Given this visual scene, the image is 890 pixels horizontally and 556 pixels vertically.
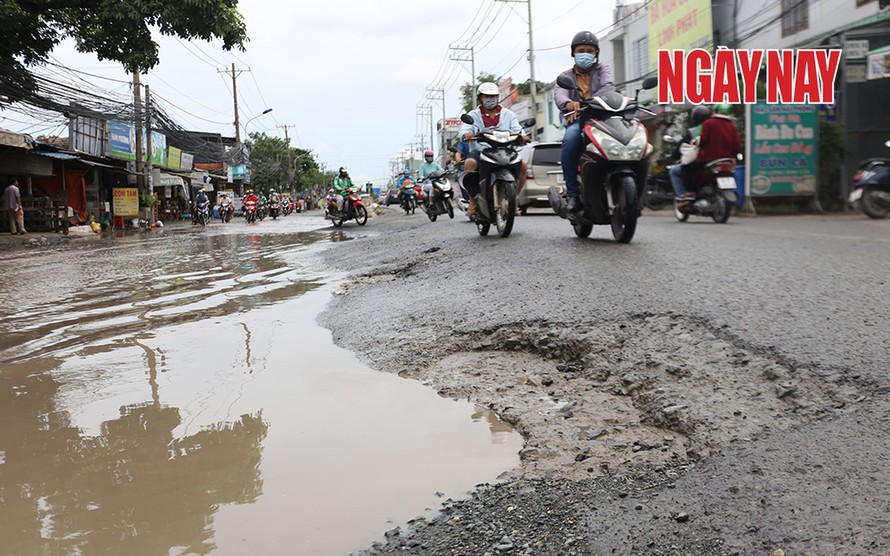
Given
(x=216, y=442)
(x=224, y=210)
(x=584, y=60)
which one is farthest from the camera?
(x=224, y=210)

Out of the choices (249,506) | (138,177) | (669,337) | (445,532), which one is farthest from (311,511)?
(138,177)

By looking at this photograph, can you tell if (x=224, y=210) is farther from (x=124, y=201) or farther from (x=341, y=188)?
(x=341, y=188)

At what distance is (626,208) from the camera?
5.50 m

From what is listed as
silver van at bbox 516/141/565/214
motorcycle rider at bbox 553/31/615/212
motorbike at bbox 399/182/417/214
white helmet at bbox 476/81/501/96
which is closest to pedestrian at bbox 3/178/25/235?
motorbike at bbox 399/182/417/214

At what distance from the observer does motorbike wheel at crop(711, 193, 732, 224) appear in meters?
10.4

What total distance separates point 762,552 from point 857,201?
1045 cm

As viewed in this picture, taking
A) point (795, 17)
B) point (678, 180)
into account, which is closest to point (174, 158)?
point (795, 17)

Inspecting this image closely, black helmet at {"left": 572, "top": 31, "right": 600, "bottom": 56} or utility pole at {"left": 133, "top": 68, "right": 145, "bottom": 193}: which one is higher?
utility pole at {"left": 133, "top": 68, "right": 145, "bottom": 193}

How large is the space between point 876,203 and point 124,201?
20.3 m

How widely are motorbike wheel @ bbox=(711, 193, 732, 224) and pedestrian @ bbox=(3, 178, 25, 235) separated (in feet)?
47.1

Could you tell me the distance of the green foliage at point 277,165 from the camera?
199 ft

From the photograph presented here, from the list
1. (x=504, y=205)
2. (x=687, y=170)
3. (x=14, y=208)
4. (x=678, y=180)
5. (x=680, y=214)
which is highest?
(x=14, y=208)

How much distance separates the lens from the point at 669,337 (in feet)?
9.23

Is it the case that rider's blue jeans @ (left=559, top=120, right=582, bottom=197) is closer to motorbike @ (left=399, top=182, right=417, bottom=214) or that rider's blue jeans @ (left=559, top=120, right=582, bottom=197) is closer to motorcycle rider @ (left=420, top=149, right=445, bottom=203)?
motorcycle rider @ (left=420, top=149, right=445, bottom=203)
